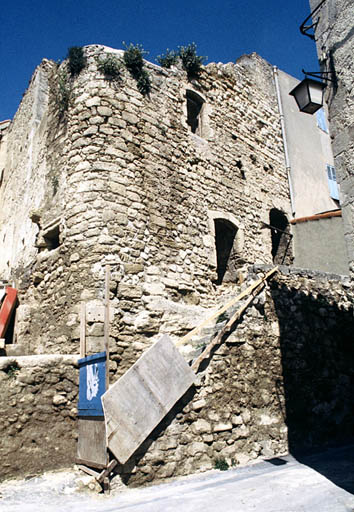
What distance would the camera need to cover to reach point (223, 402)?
5004 mm

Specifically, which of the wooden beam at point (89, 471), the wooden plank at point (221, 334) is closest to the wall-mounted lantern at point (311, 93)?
the wooden plank at point (221, 334)

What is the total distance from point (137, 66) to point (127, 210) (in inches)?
108

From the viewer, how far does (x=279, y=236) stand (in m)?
10.5

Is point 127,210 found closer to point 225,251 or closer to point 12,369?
point 12,369

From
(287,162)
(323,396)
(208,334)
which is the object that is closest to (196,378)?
(208,334)

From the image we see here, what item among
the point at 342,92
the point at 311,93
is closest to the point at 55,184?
the point at 311,93

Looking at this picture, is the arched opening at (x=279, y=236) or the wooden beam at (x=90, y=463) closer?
the wooden beam at (x=90, y=463)

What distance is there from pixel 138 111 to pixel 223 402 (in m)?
4.87

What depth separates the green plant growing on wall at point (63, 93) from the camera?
277 inches

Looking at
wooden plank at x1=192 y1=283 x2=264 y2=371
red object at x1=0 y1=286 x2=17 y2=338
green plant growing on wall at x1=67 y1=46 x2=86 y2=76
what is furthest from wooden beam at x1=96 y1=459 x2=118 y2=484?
green plant growing on wall at x1=67 y1=46 x2=86 y2=76

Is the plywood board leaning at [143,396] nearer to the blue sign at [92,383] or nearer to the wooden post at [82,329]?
the blue sign at [92,383]

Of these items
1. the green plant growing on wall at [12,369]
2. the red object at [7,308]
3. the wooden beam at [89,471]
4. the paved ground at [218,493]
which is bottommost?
the paved ground at [218,493]

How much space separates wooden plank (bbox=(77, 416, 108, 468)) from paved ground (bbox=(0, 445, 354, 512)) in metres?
0.25

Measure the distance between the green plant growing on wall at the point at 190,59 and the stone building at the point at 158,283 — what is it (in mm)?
186
